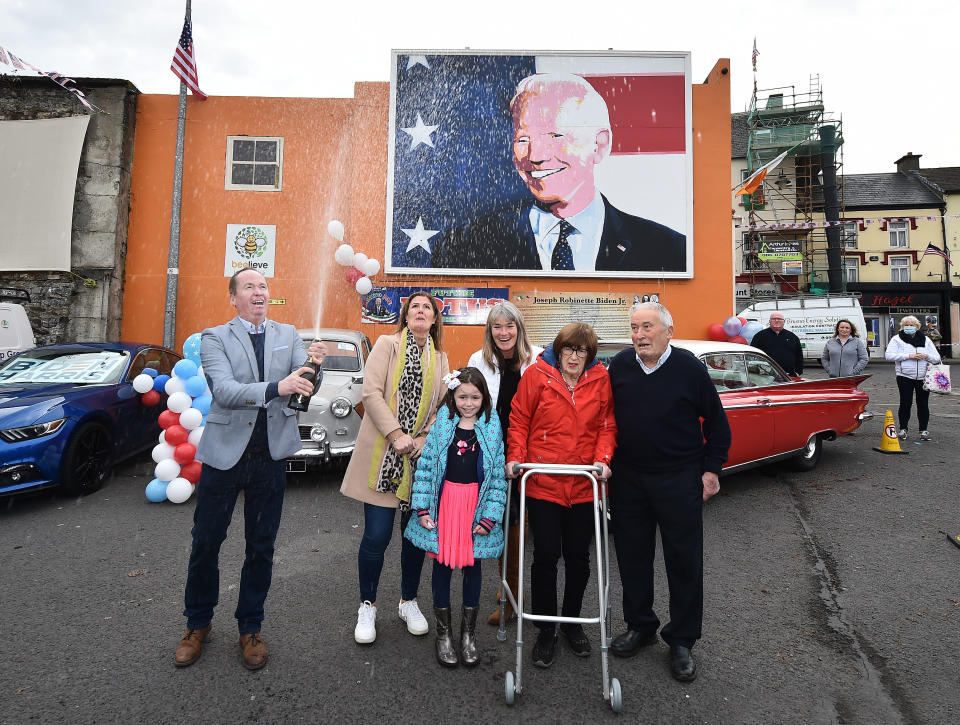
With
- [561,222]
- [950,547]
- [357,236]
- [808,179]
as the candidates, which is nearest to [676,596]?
[950,547]

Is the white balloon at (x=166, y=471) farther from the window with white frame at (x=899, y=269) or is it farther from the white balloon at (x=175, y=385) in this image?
the window with white frame at (x=899, y=269)

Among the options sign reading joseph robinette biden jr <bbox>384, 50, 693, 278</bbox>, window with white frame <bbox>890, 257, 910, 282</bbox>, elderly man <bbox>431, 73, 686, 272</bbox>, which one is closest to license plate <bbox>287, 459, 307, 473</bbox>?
sign reading joseph robinette biden jr <bbox>384, 50, 693, 278</bbox>

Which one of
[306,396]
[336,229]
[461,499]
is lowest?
[461,499]

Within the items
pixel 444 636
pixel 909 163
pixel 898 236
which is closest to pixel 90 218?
pixel 444 636

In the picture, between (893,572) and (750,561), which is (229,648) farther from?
(893,572)

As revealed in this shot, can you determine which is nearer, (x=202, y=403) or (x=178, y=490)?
(x=178, y=490)

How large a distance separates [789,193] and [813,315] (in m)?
12.4

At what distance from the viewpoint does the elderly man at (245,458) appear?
8.77ft

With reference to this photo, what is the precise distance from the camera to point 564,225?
11.6 metres

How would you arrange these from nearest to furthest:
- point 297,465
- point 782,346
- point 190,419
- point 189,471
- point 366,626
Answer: point 366,626
point 190,419
point 189,471
point 297,465
point 782,346

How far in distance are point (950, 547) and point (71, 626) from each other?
6.22m

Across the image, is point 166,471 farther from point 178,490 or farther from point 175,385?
point 175,385

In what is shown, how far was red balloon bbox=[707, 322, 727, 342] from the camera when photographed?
11.4 metres

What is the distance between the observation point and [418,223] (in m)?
11.6
